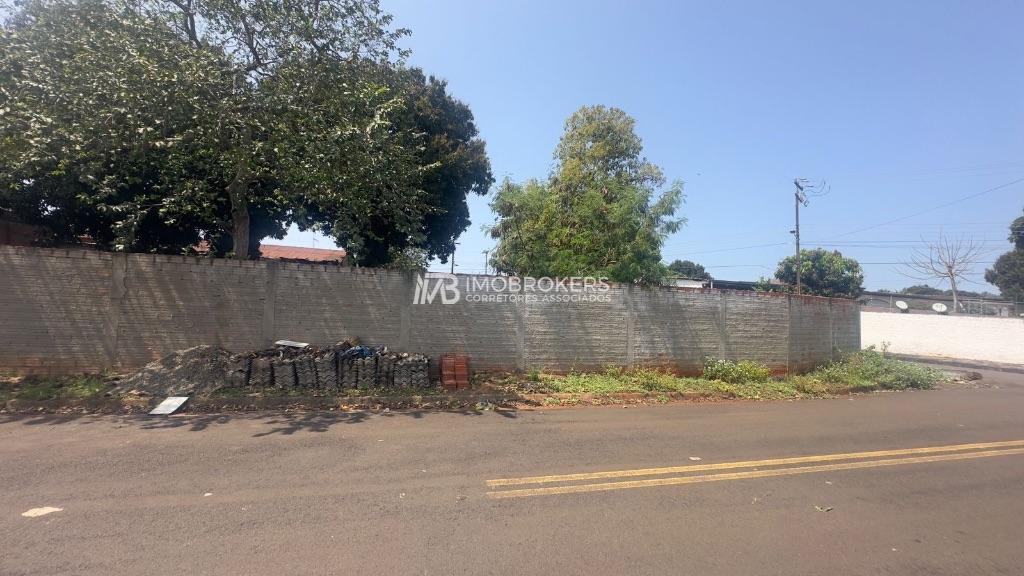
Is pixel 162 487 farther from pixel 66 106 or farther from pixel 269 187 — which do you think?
pixel 269 187

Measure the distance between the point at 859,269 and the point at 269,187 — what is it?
45143 millimetres

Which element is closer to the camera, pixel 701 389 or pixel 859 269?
pixel 701 389

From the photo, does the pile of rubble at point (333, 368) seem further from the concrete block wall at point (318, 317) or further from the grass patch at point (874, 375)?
the grass patch at point (874, 375)

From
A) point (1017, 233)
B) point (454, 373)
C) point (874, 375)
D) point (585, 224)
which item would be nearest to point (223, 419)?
point (454, 373)

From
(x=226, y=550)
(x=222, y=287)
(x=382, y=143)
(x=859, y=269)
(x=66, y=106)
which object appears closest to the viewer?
(x=226, y=550)

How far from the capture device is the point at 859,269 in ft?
132

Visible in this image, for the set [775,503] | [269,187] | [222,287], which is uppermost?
[269,187]

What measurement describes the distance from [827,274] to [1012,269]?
2501cm

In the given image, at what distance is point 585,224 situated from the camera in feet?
43.1

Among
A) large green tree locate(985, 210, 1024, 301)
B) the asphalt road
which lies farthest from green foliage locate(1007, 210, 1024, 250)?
the asphalt road

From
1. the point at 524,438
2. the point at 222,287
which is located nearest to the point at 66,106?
the point at 222,287

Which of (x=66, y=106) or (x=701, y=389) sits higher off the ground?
(x=66, y=106)

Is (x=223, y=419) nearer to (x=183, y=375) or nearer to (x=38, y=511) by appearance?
(x=183, y=375)

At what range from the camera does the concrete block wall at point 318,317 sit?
28.1 feet
